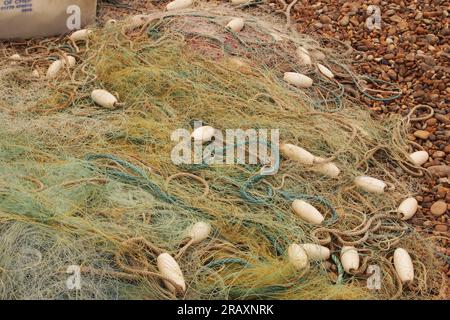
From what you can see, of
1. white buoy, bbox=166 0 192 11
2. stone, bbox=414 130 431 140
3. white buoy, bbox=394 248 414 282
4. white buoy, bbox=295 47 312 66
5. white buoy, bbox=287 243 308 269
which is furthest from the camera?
white buoy, bbox=166 0 192 11

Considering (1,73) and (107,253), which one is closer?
(107,253)

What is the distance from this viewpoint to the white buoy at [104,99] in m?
4.32

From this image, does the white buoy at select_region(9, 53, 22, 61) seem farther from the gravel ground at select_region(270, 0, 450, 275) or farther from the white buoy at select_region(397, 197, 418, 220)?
the white buoy at select_region(397, 197, 418, 220)

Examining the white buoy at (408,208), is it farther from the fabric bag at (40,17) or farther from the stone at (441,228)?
the fabric bag at (40,17)

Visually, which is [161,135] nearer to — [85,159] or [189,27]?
[85,159]

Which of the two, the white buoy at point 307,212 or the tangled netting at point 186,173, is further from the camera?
the white buoy at point 307,212

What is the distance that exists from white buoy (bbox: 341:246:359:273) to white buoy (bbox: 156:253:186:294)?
82 cm

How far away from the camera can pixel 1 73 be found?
4.69 meters

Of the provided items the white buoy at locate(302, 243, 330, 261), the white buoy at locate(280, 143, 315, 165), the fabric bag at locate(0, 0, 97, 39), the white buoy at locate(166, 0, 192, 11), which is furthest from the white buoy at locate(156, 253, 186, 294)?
the white buoy at locate(166, 0, 192, 11)

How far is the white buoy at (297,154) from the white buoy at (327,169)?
37 mm

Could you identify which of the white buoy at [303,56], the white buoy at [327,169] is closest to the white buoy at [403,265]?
the white buoy at [327,169]

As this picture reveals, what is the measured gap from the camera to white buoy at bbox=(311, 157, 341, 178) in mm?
3953

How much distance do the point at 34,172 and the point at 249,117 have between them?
4.26 ft
